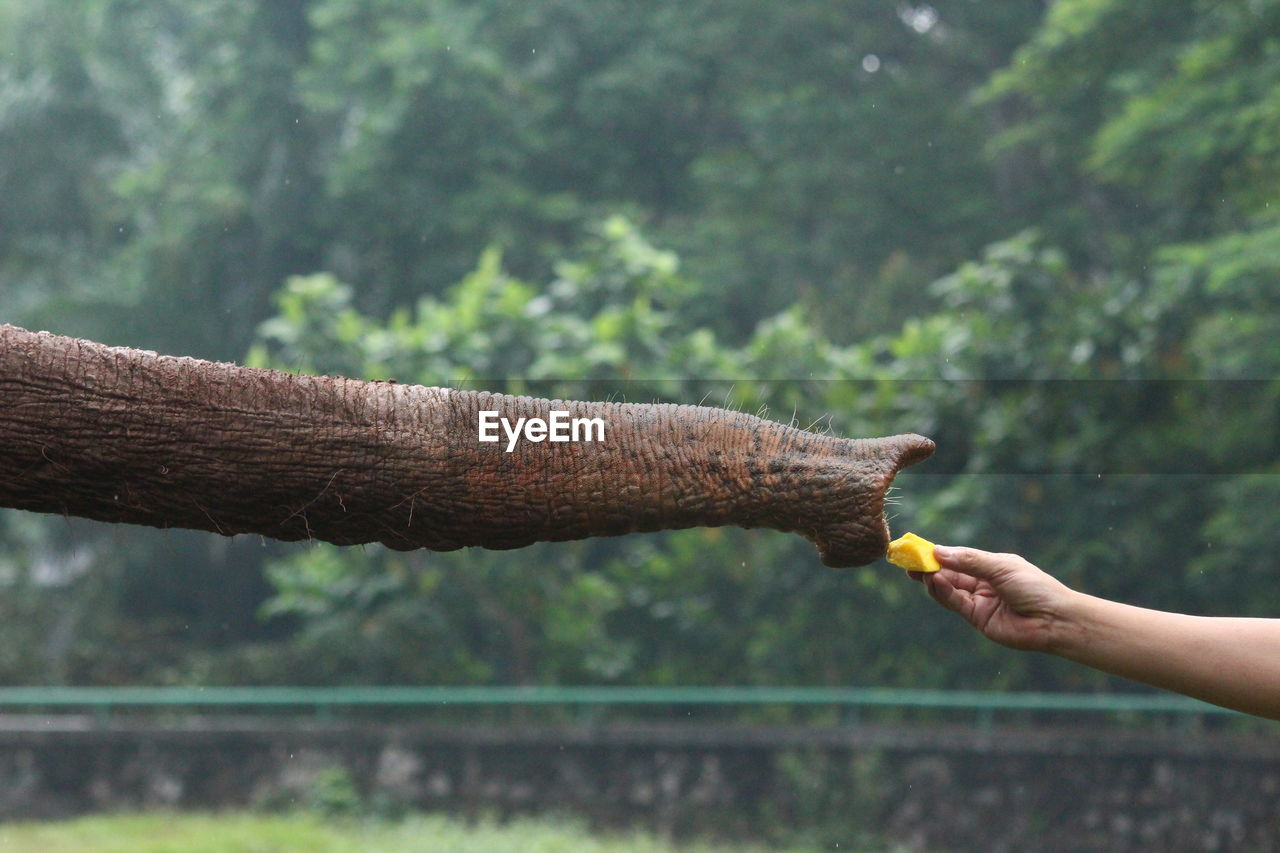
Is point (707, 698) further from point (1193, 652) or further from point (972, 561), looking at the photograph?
point (1193, 652)

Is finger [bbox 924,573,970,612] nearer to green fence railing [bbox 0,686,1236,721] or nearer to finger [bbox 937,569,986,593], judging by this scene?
finger [bbox 937,569,986,593]

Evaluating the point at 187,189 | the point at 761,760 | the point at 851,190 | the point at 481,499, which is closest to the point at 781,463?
the point at 481,499

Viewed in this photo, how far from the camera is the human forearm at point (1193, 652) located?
1.51 m

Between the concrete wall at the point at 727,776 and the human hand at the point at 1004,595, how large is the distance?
4694 mm

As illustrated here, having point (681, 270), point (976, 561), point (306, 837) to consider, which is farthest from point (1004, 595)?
point (681, 270)

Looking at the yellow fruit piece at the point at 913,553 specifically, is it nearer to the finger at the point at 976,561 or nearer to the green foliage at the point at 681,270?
the finger at the point at 976,561

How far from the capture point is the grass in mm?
5832

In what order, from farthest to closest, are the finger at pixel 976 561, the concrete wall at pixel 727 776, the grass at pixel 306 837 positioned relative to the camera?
the concrete wall at pixel 727 776, the grass at pixel 306 837, the finger at pixel 976 561

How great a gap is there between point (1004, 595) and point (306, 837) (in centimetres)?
506

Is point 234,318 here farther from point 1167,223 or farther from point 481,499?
point 481,499

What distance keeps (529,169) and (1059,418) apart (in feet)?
Answer: 17.3

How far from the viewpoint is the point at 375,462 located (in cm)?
182

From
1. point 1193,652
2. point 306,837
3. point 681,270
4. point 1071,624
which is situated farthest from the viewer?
point 681,270

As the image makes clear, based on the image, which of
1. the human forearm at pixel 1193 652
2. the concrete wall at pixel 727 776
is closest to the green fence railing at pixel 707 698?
the concrete wall at pixel 727 776
